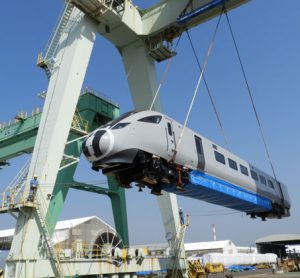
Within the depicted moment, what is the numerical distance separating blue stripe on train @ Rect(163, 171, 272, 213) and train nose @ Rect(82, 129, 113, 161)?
3.78 meters

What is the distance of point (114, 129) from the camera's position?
12062 millimetres

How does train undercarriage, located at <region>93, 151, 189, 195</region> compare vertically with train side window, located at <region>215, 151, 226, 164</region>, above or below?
below

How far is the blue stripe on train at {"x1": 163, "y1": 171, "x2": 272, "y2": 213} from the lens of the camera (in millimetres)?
15055

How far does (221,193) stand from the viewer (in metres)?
16.4

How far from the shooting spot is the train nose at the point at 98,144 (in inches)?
458

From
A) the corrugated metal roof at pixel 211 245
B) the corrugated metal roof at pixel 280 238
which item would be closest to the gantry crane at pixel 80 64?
the corrugated metal roof at pixel 211 245

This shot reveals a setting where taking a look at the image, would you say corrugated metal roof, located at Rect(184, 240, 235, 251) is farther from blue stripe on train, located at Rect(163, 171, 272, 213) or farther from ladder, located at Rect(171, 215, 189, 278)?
blue stripe on train, located at Rect(163, 171, 272, 213)

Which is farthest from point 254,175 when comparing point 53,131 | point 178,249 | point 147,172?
point 53,131

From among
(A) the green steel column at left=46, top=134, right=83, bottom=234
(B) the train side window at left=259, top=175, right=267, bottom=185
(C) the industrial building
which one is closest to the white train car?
(B) the train side window at left=259, top=175, right=267, bottom=185

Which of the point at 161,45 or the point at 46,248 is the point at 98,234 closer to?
the point at 46,248

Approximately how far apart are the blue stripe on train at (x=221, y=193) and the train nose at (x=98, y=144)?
12.4 feet

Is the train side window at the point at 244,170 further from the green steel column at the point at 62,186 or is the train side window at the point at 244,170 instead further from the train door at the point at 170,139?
the green steel column at the point at 62,186

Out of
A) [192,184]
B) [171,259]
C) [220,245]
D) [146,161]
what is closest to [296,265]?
[220,245]

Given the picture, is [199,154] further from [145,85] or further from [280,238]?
[280,238]
